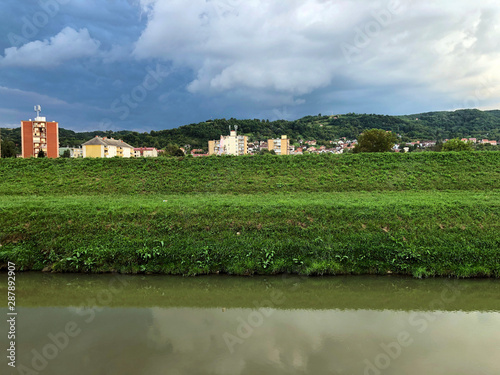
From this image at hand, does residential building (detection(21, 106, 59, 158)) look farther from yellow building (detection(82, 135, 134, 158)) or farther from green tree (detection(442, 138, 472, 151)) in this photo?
green tree (detection(442, 138, 472, 151))

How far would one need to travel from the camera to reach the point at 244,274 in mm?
10992

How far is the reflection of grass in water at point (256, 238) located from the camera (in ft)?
36.5

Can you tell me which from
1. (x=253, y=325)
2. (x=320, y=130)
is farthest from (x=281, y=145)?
(x=253, y=325)

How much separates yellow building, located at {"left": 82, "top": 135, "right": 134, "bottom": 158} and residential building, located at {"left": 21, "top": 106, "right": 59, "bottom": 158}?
6233 mm

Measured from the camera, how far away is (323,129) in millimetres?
144125

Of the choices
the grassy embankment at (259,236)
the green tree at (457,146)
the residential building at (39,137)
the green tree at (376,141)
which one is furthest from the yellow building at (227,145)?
the grassy embankment at (259,236)

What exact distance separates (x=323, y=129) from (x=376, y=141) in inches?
3847

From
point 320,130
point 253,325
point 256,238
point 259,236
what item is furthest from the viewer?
point 320,130

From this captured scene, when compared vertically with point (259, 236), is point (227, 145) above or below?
above

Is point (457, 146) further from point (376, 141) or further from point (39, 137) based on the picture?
point (39, 137)

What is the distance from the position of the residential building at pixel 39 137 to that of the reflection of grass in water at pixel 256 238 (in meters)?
63.1

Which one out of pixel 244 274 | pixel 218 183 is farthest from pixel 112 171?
pixel 244 274

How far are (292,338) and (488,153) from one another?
1036 inches

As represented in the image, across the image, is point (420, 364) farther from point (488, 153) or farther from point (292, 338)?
point (488, 153)
